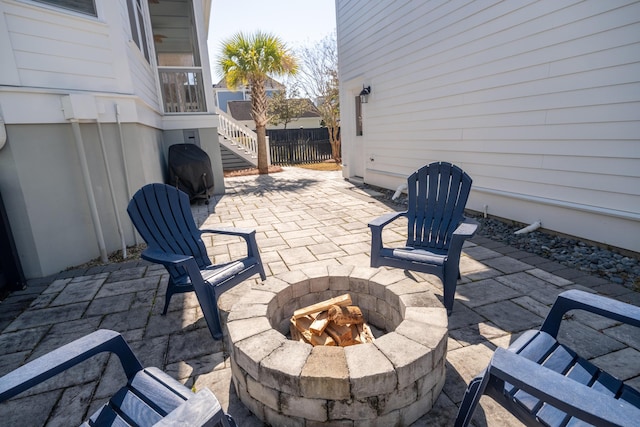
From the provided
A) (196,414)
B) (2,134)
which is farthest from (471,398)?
(2,134)

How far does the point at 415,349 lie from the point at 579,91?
3615mm

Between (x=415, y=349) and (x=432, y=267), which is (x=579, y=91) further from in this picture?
(x=415, y=349)

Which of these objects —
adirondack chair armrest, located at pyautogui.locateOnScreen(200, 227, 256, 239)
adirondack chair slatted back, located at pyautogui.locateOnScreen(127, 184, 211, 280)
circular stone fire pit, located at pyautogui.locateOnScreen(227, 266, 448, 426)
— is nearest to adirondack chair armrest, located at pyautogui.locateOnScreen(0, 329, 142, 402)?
circular stone fire pit, located at pyautogui.locateOnScreen(227, 266, 448, 426)

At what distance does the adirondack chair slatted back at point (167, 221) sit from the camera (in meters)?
2.46

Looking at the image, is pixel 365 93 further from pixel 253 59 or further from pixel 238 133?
pixel 238 133

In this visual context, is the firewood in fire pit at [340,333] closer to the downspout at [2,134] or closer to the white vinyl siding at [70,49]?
the downspout at [2,134]

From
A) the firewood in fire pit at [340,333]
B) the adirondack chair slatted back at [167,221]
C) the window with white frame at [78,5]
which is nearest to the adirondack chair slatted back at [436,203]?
the firewood in fire pit at [340,333]

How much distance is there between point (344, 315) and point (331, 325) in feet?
0.37

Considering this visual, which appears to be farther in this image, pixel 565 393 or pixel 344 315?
pixel 344 315

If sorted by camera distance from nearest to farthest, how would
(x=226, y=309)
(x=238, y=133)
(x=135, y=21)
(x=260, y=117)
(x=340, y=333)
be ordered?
(x=340, y=333)
(x=226, y=309)
(x=135, y=21)
(x=260, y=117)
(x=238, y=133)

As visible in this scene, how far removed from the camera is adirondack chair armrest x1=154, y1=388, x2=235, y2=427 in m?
0.90

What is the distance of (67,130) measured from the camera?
3.45 metres

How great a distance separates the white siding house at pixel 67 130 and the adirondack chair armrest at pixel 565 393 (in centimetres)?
410

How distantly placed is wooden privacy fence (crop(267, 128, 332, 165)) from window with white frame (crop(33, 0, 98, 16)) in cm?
1068
